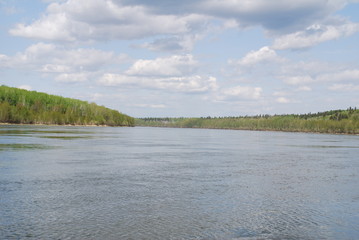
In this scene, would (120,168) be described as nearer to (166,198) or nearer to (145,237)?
(166,198)

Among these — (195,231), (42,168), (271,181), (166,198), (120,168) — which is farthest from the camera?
(120,168)

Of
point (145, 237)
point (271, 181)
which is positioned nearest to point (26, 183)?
point (145, 237)

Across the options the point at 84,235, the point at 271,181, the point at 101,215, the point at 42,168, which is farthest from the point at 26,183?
the point at 271,181

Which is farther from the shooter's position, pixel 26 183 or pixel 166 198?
pixel 26 183

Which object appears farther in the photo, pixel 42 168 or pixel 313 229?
pixel 42 168

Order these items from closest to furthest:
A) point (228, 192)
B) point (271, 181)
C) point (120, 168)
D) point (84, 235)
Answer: point (84, 235)
point (228, 192)
point (271, 181)
point (120, 168)

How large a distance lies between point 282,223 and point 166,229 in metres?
5.02

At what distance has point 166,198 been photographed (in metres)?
19.0

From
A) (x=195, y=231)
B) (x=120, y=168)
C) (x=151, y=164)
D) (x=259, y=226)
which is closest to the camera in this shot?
(x=195, y=231)

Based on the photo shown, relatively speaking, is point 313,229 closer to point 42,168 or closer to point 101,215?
point 101,215

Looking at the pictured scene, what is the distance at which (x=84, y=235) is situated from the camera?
12742 mm

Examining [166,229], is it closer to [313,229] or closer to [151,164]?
[313,229]

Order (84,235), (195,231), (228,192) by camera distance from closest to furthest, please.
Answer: (84,235), (195,231), (228,192)

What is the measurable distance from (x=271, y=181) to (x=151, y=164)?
39.8ft
